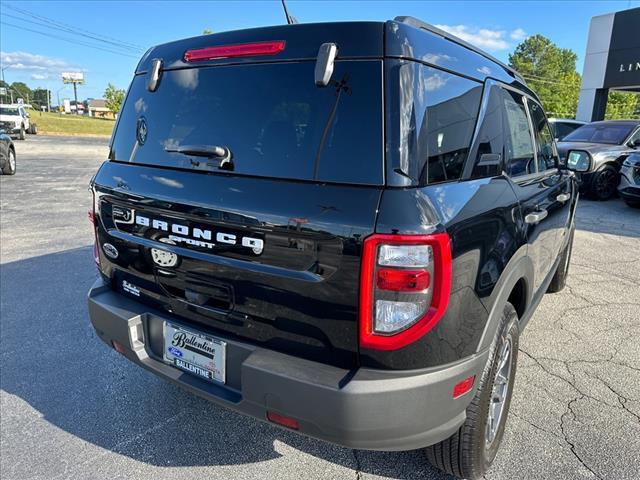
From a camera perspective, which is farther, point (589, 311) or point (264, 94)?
point (589, 311)

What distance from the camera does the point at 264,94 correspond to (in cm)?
198

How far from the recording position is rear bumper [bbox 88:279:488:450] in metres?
1.67

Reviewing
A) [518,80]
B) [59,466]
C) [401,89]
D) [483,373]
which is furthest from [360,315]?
[518,80]

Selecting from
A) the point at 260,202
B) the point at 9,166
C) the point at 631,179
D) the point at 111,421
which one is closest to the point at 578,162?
the point at 260,202

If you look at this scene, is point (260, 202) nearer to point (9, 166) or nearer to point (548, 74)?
point (9, 166)

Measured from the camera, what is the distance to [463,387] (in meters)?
1.82

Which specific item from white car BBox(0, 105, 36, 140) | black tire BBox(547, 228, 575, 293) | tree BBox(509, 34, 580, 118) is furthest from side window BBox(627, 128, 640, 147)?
tree BBox(509, 34, 580, 118)

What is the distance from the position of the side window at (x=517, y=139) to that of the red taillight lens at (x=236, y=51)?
1304 millimetres

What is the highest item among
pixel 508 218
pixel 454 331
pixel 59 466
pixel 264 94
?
pixel 264 94

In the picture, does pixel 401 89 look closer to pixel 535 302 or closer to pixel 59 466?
pixel 535 302

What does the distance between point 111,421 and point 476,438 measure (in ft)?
6.58

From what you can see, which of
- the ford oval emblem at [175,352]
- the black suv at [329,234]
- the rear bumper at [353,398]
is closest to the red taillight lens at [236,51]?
the black suv at [329,234]

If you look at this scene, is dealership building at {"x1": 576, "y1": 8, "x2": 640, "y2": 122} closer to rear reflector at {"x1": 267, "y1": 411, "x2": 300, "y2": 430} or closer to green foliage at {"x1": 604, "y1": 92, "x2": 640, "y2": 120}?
rear reflector at {"x1": 267, "y1": 411, "x2": 300, "y2": 430}

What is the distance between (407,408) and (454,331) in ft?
1.10
